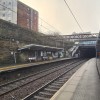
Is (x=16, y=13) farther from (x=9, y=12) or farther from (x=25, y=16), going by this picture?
(x=25, y=16)

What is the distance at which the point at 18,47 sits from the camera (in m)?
31.2

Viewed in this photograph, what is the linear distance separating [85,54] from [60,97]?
8186 cm

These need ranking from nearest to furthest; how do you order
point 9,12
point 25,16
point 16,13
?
1. point 16,13
2. point 9,12
3. point 25,16

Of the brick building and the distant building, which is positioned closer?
the distant building

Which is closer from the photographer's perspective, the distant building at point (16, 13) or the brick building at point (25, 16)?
the distant building at point (16, 13)

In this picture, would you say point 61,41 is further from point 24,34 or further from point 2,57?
point 2,57

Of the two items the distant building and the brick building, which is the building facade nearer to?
the distant building

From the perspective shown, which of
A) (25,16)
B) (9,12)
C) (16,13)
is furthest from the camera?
(25,16)

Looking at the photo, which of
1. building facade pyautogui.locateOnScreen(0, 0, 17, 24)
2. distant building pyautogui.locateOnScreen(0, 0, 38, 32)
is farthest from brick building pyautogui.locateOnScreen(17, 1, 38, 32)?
building facade pyautogui.locateOnScreen(0, 0, 17, 24)

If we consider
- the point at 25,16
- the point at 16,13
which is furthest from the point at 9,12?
the point at 25,16

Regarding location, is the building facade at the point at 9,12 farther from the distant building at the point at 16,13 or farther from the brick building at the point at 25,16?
the brick building at the point at 25,16

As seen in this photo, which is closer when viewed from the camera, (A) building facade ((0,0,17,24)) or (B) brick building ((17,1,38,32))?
(A) building facade ((0,0,17,24))

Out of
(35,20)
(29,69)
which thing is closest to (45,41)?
(29,69)

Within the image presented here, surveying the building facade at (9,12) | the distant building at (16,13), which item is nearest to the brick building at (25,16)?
the distant building at (16,13)
